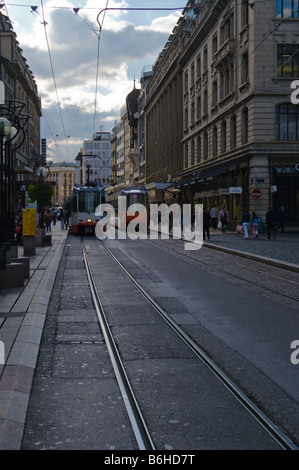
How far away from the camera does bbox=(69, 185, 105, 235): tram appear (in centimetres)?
3831

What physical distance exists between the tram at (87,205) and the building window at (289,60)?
13.1 metres

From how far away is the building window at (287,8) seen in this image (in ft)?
116

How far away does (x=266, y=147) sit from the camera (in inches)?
1393

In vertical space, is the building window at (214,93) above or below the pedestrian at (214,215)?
above

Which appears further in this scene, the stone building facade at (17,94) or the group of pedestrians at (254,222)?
the stone building facade at (17,94)

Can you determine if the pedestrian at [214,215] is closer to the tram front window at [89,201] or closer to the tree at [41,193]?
the tram front window at [89,201]

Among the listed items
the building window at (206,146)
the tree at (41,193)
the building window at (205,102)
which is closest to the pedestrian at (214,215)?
the building window at (206,146)

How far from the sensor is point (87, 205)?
38.4 m

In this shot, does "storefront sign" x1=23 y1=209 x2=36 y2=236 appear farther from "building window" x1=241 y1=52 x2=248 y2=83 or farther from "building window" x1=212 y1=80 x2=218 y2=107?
"building window" x1=212 y1=80 x2=218 y2=107

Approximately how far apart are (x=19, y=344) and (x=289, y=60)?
32442 millimetres

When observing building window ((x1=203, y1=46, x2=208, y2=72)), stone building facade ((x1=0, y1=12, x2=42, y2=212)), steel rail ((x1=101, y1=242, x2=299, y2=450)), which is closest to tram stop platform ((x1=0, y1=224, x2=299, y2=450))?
steel rail ((x1=101, y1=242, x2=299, y2=450))
